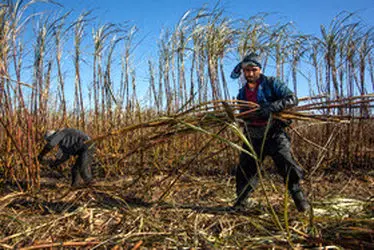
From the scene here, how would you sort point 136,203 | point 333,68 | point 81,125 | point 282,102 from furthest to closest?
1. point 81,125
2. point 333,68
3. point 136,203
4. point 282,102

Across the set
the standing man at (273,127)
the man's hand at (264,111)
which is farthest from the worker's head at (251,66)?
the man's hand at (264,111)

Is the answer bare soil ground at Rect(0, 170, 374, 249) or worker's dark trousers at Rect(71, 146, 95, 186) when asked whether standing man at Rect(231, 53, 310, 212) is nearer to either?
bare soil ground at Rect(0, 170, 374, 249)

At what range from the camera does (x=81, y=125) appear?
423cm

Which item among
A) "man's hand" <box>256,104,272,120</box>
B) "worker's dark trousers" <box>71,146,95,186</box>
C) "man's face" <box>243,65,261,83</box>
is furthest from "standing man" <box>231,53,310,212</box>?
"worker's dark trousers" <box>71,146,95,186</box>

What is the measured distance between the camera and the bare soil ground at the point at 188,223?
1.52m

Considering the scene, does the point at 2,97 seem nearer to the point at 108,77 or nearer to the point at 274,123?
the point at 108,77

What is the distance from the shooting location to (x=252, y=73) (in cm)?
228

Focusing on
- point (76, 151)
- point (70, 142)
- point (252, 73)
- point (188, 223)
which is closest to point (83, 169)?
point (76, 151)

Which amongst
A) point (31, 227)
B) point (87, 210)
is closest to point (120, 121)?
point (87, 210)

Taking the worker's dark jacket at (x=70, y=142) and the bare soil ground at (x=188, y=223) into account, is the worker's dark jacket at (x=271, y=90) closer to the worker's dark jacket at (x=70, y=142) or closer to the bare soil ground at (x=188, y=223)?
the bare soil ground at (x=188, y=223)

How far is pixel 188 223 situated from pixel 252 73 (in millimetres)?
1198

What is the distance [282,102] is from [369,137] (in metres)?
2.69

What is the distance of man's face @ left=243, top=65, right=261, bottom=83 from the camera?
7.42ft

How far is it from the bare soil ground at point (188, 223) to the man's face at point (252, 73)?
82 centimetres
